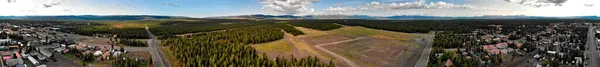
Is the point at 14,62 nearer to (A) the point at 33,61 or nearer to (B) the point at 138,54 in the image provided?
(A) the point at 33,61

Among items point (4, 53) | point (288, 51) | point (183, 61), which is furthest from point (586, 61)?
point (4, 53)

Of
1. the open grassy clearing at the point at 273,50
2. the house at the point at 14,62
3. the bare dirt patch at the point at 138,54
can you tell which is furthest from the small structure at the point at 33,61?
the open grassy clearing at the point at 273,50

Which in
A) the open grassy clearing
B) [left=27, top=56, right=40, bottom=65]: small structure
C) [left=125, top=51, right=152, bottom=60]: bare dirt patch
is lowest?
[left=125, top=51, right=152, bottom=60]: bare dirt patch

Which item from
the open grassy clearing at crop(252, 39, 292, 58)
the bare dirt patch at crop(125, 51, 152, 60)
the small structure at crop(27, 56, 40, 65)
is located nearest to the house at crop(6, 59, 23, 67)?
the small structure at crop(27, 56, 40, 65)

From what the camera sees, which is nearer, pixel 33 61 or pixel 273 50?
pixel 33 61

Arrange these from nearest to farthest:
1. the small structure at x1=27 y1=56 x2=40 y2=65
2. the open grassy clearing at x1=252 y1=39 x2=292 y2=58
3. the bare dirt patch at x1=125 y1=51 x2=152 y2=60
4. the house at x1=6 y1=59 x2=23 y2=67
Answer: the house at x1=6 y1=59 x2=23 y2=67 → the small structure at x1=27 y1=56 x2=40 y2=65 → the open grassy clearing at x1=252 y1=39 x2=292 y2=58 → the bare dirt patch at x1=125 y1=51 x2=152 y2=60

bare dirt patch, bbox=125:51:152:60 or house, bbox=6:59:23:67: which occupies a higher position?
house, bbox=6:59:23:67

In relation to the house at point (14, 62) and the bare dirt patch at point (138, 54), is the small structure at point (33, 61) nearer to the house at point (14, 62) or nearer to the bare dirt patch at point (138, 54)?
the house at point (14, 62)

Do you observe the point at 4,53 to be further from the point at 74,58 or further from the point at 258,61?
the point at 258,61

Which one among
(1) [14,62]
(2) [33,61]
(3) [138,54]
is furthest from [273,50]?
(1) [14,62]

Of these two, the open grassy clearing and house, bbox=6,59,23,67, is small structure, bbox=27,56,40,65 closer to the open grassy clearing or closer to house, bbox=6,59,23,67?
house, bbox=6,59,23,67

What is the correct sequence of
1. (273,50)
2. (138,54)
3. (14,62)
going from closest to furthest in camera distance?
(14,62) → (138,54) → (273,50)
